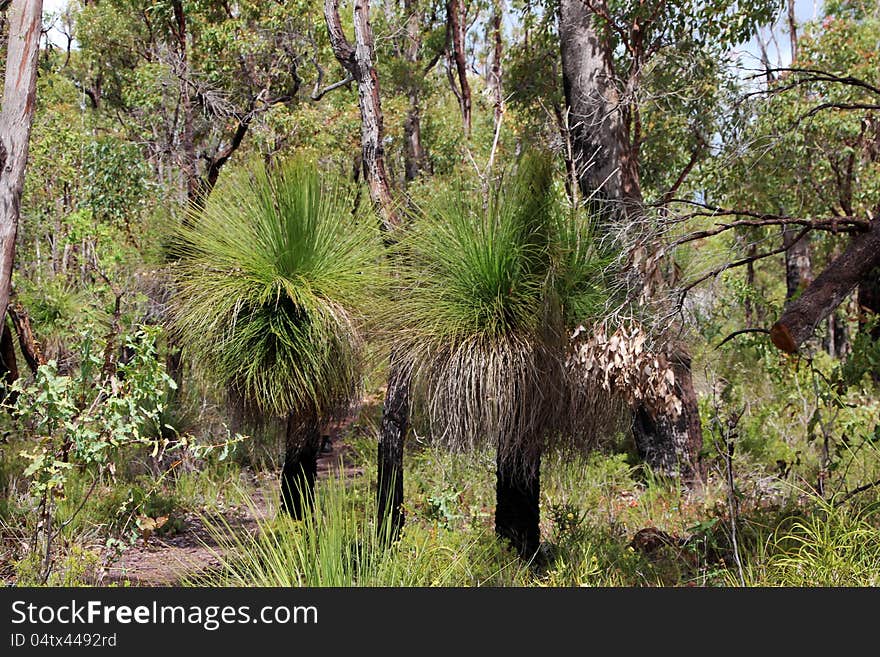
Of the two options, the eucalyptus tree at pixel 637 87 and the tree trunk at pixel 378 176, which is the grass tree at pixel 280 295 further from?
the eucalyptus tree at pixel 637 87

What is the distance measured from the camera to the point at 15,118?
5.78 m

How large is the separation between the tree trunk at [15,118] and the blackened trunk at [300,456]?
7.11ft

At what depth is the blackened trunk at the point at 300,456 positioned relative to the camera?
583 centimetres

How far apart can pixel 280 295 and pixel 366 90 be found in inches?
78.9

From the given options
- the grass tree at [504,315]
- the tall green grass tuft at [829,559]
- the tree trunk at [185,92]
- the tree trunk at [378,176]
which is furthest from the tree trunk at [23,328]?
the tall green grass tuft at [829,559]

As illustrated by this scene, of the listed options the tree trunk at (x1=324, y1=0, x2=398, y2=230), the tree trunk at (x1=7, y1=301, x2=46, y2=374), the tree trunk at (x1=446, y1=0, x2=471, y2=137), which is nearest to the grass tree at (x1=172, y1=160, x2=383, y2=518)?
the tree trunk at (x1=324, y1=0, x2=398, y2=230)

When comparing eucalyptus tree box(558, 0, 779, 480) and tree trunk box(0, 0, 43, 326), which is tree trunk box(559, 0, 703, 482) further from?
tree trunk box(0, 0, 43, 326)

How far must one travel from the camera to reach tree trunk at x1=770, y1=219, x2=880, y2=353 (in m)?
3.83

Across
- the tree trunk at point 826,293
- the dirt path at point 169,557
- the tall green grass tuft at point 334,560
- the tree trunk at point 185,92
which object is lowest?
the dirt path at point 169,557

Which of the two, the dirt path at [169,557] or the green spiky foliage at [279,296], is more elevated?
the green spiky foliage at [279,296]

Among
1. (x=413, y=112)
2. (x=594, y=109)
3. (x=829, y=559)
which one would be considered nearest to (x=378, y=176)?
(x=594, y=109)

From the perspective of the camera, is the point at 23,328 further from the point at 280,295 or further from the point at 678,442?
the point at 678,442

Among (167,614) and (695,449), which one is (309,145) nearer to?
(695,449)

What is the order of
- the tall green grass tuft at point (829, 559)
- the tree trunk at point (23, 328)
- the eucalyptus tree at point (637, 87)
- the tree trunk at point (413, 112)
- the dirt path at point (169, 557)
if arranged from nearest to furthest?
the tall green grass tuft at point (829, 559) → the dirt path at point (169, 557) → the eucalyptus tree at point (637, 87) → the tree trunk at point (23, 328) → the tree trunk at point (413, 112)
